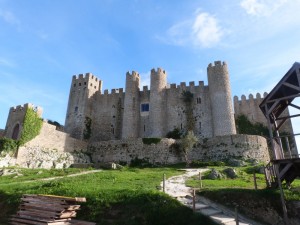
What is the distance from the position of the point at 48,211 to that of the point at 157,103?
3566 centimetres

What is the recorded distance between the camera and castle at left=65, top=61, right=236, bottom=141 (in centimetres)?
4484

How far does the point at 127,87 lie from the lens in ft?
167

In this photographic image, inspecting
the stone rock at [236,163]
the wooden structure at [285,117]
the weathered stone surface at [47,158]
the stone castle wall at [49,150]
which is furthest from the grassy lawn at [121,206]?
the stone rock at [236,163]

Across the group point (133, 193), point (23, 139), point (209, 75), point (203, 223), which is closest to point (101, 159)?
point (23, 139)

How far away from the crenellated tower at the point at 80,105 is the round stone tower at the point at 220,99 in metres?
23.2

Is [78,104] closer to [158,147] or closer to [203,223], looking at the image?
[158,147]

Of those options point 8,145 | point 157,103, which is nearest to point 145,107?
point 157,103

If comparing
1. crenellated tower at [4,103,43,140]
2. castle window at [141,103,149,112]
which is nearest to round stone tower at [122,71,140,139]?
castle window at [141,103,149,112]

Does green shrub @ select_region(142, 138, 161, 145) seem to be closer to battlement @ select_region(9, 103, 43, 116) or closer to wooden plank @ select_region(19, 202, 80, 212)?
battlement @ select_region(9, 103, 43, 116)

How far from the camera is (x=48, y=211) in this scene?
13.2m

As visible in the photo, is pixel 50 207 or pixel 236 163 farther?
pixel 236 163

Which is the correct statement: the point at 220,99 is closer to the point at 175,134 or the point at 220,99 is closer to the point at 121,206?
the point at 175,134

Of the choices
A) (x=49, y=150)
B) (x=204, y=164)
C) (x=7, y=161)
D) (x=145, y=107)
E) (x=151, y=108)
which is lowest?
(x=7, y=161)

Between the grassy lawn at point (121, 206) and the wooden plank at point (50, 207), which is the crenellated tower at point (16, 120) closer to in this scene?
the grassy lawn at point (121, 206)
